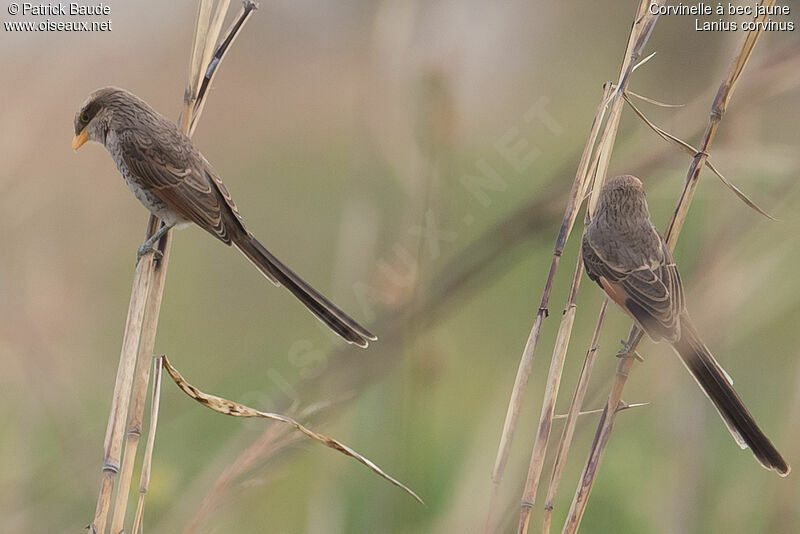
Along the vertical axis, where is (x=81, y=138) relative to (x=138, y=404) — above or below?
above

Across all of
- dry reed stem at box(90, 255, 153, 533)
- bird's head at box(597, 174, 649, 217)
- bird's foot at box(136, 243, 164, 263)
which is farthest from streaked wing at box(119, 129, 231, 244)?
bird's head at box(597, 174, 649, 217)

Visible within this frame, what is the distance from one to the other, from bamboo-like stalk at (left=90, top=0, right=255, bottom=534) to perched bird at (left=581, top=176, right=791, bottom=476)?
0.63 m

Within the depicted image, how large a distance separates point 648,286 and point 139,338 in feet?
2.57

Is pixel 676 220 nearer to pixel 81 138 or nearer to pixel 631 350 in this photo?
pixel 631 350

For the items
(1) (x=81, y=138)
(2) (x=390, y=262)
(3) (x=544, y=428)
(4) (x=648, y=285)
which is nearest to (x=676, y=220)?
(4) (x=648, y=285)

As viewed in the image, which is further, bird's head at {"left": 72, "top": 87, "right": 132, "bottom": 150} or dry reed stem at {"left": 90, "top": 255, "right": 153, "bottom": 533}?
bird's head at {"left": 72, "top": 87, "right": 132, "bottom": 150}

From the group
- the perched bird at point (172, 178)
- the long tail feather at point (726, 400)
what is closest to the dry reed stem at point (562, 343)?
the long tail feather at point (726, 400)

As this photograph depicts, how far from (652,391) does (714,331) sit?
20 cm

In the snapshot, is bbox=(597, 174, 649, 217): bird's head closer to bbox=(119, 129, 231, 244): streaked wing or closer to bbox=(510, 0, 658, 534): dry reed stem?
bbox=(510, 0, 658, 534): dry reed stem

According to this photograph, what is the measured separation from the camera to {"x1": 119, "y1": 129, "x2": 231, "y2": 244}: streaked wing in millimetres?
1222

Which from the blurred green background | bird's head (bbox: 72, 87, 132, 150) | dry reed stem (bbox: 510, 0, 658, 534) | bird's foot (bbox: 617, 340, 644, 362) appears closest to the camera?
dry reed stem (bbox: 510, 0, 658, 534)

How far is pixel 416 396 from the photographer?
1841mm

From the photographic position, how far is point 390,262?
74.2 inches

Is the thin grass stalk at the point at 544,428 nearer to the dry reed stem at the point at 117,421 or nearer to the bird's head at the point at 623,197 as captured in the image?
the bird's head at the point at 623,197
